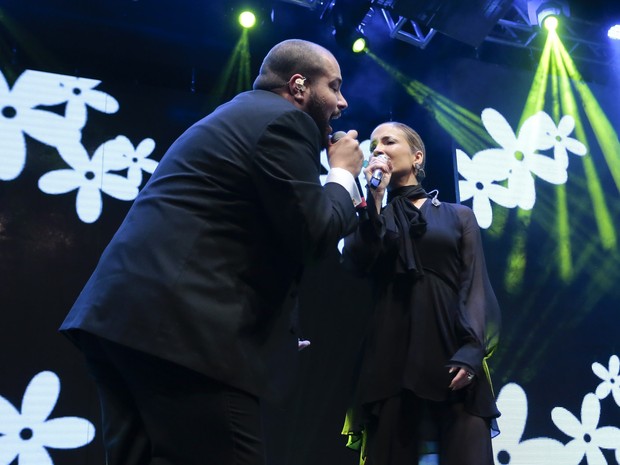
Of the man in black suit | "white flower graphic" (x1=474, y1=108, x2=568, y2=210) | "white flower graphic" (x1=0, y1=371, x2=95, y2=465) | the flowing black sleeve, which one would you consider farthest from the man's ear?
"white flower graphic" (x1=474, y1=108, x2=568, y2=210)

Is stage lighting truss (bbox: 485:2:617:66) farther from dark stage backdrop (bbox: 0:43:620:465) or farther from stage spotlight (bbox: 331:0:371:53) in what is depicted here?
Answer: stage spotlight (bbox: 331:0:371:53)

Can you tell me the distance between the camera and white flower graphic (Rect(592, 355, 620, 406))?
4.05m

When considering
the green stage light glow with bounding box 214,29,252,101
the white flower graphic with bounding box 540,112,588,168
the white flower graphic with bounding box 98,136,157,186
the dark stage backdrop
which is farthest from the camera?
the white flower graphic with bounding box 540,112,588,168

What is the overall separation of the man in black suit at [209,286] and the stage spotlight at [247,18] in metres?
2.52

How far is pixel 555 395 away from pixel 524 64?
224 cm

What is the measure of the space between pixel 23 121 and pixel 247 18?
54.5 inches

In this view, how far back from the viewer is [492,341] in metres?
2.41

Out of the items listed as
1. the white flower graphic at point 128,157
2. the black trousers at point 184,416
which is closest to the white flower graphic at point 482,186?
the white flower graphic at point 128,157

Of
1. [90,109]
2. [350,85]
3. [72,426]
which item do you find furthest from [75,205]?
[350,85]

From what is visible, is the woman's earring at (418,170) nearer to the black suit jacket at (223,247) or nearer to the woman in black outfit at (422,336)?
the woman in black outfit at (422,336)

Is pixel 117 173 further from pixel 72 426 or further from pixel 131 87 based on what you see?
pixel 72 426

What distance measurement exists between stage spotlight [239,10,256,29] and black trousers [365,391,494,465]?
2.59 m

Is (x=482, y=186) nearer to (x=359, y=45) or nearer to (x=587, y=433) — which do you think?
(x=359, y=45)

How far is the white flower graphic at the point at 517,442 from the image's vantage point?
3811 millimetres
